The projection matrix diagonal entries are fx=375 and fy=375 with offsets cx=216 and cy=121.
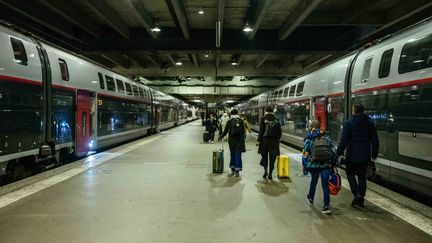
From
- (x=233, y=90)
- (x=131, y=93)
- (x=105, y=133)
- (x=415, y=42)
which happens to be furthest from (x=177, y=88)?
(x=415, y=42)

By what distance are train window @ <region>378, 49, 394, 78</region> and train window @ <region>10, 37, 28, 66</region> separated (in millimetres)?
7595

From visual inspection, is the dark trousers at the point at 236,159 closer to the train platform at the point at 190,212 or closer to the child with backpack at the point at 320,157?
the train platform at the point at 190,212

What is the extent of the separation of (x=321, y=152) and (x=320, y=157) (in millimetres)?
83

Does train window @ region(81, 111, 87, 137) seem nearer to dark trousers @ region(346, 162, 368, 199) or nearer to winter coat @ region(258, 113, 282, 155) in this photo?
winter coat @ region(258, 113, 282, 155)

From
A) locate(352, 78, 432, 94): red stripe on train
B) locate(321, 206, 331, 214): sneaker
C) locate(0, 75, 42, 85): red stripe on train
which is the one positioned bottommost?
locate(321, 206, 331, 214): sneaker

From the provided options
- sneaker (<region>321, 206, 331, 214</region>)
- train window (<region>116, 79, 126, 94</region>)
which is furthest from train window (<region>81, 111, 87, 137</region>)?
sneaker (<region>321, 206, 331, 214</region>)

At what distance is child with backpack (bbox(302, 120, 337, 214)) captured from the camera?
237 inches

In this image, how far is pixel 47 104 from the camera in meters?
Result: 9.09

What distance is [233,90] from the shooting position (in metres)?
42.9

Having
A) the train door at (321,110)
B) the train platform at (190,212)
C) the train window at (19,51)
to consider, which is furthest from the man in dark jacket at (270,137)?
the train window at (19,51)

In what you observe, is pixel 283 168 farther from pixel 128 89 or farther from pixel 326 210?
pixel 128 89

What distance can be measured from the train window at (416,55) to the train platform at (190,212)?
2.36 meters

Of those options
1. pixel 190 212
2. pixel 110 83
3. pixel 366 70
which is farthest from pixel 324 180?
pixel 110 83

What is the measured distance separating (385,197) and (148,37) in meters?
13.0
